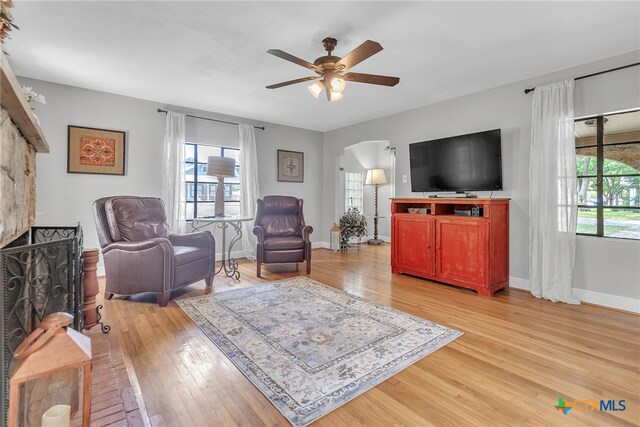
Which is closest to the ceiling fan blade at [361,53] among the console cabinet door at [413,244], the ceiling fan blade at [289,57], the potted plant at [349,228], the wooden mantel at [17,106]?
the ceiling fan blade at [289,57]

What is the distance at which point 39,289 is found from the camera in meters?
1.40

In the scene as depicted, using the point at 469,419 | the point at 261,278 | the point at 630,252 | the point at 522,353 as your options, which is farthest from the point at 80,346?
the point at 630,252

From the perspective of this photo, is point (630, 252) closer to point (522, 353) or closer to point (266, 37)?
point (522, 353)

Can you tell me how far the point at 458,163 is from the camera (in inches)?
156

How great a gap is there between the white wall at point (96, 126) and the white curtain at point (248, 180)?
180 millimetres

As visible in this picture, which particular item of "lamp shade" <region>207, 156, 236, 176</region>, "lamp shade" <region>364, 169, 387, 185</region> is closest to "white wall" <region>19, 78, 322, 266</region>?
"lamp shade" <region>207, 156, 236, 176</region>

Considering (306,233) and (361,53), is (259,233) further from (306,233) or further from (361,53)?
(361,53)

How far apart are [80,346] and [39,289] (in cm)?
51

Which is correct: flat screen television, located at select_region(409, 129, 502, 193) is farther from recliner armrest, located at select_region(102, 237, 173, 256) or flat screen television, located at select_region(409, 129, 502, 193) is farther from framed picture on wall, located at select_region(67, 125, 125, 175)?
framed picture on wall, located at select_region(67, 125, 125, 175)

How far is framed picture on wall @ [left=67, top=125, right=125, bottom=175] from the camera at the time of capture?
389 cm

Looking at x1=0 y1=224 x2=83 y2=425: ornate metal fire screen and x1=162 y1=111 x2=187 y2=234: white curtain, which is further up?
x1=162 y1=111 x2=187 y2=234: white curtain

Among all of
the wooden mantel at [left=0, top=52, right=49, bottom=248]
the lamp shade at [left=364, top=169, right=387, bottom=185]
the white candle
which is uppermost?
the lamp shade at [left=364, top=169, right=387, bottom=185]

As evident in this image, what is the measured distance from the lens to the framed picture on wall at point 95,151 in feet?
12.8

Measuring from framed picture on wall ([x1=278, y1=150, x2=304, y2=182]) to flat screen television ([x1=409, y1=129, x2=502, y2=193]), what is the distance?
2.40 meters
